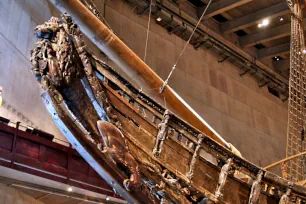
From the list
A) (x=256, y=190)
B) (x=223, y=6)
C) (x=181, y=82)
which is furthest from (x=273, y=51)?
(x=256, y=190)

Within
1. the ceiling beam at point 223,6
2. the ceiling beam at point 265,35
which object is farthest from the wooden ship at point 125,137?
the ceiling beam at point 265,35

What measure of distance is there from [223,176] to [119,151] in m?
1.32

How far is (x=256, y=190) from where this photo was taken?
15.5 feet

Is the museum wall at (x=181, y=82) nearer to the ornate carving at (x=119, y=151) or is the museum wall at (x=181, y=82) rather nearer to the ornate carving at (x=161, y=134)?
the ornate carving at (x=161, y=134)

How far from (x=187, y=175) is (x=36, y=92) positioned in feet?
17.2

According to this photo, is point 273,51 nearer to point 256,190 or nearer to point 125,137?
point 256,190

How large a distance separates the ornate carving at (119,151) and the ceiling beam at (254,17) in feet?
33.5

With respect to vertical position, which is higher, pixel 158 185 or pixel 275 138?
pixel 275 138

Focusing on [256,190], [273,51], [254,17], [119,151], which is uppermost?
[273,51]

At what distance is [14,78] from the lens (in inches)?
318

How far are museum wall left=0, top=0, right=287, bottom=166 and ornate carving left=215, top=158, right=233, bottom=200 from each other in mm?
4588

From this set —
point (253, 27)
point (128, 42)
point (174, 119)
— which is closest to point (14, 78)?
point (128, 42)

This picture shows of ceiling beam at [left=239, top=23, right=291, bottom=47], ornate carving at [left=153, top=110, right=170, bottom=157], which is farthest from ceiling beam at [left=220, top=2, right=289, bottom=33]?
ornate carving at [left=153, top=110, right=170, bottom=157]

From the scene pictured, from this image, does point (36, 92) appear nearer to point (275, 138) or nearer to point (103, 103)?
point (103, 103)
